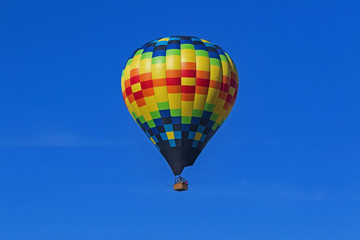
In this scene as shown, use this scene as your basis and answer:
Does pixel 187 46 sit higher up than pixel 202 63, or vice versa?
pixel 187 46

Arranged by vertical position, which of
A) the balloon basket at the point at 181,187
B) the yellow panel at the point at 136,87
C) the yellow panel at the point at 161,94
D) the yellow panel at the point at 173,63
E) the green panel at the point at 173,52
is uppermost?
the green panel at the point at 173,52

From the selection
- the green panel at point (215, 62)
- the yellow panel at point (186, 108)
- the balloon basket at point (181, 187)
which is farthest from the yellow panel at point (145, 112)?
the green panel at point (215, 62)

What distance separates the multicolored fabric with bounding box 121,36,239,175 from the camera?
6788 centimetres

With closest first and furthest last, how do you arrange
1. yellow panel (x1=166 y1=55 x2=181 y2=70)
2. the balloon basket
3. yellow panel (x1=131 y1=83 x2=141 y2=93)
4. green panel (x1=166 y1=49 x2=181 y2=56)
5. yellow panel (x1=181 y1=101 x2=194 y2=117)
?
the balloon basket
yellow panel (x1=166 y1=55 x2=181 y2=70)
yellow panel (x1=181 y1=101 x2=194 y2=117)
green panel (x1=166 y1=49 x2=181 y2=56)
yellow panel (x1=131 y1=83 x2=141 y2=93)

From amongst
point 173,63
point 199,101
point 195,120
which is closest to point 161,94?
point 173,63

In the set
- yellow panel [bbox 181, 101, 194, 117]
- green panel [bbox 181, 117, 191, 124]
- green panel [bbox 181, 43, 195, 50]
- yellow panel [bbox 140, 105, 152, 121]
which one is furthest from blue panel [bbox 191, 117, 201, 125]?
green panel [bbox 181, 43, 195, 50]

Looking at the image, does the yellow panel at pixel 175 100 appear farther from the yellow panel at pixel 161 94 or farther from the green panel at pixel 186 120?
the green panel at pixel 186 120

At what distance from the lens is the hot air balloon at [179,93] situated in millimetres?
67875

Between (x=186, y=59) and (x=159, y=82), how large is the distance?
7.75ft

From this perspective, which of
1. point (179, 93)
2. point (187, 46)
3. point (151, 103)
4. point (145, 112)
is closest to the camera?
point (179, 93)

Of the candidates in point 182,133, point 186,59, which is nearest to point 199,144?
point 182,133

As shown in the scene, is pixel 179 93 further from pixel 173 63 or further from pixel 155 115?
pixel 155 115

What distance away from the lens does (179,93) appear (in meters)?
67.8

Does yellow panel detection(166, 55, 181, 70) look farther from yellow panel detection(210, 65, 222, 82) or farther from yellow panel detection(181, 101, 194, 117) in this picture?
yellow panel detection(181, 101, 194, 117)
